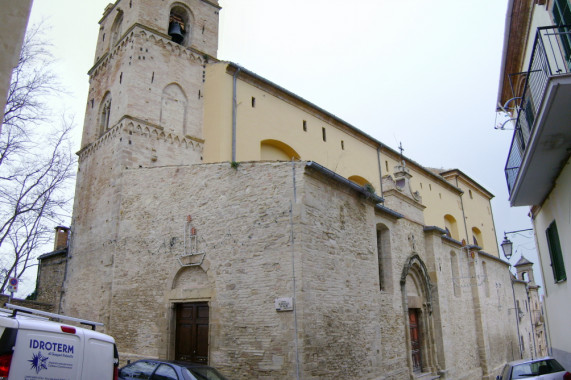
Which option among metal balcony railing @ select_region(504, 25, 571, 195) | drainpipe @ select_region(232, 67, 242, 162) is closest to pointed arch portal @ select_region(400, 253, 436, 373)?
metal balcony railing @ select_region(504, 25, 571, 195)

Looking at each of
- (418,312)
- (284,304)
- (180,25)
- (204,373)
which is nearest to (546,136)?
(284,304)

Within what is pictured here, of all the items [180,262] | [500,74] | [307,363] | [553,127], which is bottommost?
[307,363]

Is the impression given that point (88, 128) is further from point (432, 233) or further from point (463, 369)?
point (463, 369)

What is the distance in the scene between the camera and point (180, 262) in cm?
1167

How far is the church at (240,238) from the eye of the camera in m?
10.4

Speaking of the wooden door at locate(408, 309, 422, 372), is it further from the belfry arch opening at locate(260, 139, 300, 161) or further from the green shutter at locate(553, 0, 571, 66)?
the green shutter at locate(553, 0, 571, 66)

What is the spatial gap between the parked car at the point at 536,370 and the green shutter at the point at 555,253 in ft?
7.65

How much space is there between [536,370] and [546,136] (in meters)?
4.82

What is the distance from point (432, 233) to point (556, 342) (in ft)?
19.9

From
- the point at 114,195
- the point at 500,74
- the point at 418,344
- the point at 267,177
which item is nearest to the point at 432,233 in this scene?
the point at 418,344

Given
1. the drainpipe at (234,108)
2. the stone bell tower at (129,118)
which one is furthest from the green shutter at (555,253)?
the stone bell tower at (129,118)

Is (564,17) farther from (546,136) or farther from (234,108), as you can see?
(234,108)

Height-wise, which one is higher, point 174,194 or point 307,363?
point 174,194

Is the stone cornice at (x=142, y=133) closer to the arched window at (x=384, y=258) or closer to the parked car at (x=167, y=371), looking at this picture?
the arched window at (x=384, y=258)
